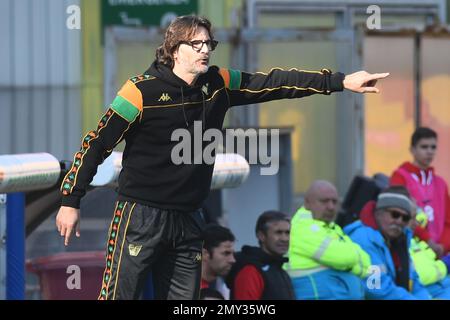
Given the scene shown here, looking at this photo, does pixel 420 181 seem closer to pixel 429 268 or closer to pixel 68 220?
pixel 429 268

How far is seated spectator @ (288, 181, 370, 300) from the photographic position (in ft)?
26.1

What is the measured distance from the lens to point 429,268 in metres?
9.01

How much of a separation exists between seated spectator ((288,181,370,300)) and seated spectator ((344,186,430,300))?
0.16m

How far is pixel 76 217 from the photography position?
16.9 feet

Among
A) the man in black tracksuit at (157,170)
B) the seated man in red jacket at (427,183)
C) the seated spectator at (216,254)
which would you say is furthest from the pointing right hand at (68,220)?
the seated man in red jacket at (427,183)

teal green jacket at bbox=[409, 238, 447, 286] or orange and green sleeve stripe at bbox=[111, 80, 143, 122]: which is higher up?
orange and green sleeve stripe at bbox=[111, 80, 143, 122]

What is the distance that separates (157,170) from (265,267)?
8.28 ft

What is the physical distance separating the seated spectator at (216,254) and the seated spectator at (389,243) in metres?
1.11

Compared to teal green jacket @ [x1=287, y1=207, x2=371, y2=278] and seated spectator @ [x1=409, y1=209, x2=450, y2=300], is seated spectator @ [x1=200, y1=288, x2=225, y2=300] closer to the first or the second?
teal green jacket @ [x1=287, y1=207, x2=371, y2=278]

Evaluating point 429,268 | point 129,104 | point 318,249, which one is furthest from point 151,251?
point 429,268

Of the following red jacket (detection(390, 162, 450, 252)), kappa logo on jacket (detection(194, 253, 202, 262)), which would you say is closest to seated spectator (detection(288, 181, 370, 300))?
red jacket (detection(390, 162, 450, 252))

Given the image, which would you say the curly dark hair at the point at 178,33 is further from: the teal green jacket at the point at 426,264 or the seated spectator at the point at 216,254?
the teal green jacket at the point at 426,264
